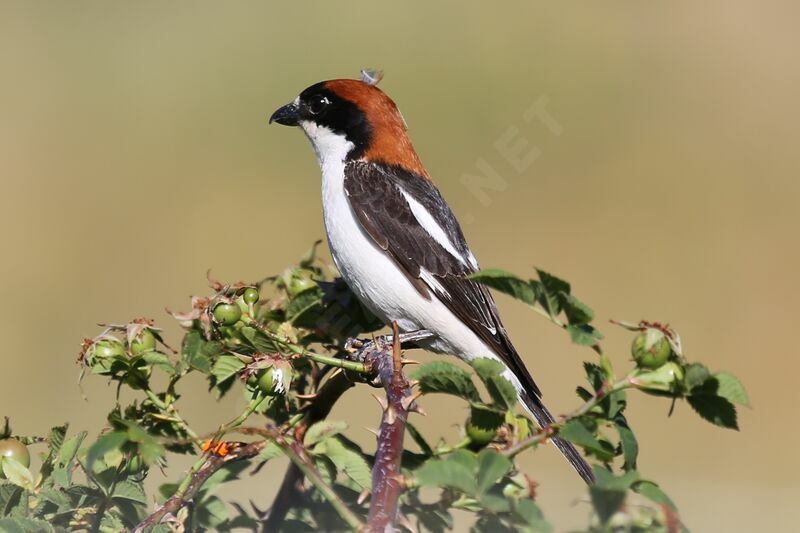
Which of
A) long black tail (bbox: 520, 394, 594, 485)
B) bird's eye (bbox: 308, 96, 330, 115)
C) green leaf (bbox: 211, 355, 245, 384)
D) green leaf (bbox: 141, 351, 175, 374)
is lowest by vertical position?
long black tail (bbox: 520, 394, 594, 485)

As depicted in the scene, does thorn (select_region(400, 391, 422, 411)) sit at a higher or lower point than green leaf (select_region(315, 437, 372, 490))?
higher

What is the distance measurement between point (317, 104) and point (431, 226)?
70cm

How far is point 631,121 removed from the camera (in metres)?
9.70

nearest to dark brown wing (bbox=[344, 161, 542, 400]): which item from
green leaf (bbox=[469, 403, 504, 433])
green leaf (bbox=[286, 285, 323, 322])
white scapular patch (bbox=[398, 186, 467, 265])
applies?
white scapular patch (bbox=[398, 186, 467, 265])

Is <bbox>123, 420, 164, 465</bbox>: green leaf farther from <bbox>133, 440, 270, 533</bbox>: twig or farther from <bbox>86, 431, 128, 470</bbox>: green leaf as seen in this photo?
<bbox>133, 440, 270, 533</bbox>: twig

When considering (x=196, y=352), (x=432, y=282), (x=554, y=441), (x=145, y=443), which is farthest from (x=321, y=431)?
(x=432, y=282)

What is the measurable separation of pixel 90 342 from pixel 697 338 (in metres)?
5.48

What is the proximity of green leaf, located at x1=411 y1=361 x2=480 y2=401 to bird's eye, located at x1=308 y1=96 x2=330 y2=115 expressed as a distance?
8.71 ft

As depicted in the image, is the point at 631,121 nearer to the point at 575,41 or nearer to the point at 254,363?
the point at 575,41

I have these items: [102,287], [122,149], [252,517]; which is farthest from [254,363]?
[122,149]

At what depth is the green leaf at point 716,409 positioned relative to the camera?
44.6 inches

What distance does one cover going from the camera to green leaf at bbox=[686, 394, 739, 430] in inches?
44.6

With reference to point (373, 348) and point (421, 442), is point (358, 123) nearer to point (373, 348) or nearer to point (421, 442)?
point (373, 348)

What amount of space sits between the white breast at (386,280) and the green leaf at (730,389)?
2029mm
